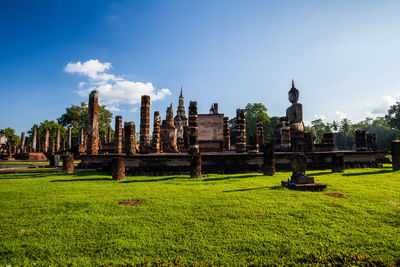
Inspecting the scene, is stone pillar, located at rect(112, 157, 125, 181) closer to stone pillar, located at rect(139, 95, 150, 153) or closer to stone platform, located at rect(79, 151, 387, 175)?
stone platform, located at rect(79, 151, 387, 175)

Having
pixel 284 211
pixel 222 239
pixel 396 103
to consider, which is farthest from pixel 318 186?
pixel 396 103

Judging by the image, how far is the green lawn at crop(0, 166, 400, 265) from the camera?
287cm

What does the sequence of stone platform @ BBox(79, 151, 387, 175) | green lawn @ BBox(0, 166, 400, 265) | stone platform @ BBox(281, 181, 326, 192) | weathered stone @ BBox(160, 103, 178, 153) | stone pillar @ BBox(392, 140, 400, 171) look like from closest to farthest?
green lawn @ BBox(0, 166, 400, 265), stone platform @ BBox(281, 181, 326, 192), stone platform @ BBox(79, 151, 387, 175), stone pillar @ BBox(392, 140, 400, 171), weathered stone @ BBox(160, 103, 178, 153)

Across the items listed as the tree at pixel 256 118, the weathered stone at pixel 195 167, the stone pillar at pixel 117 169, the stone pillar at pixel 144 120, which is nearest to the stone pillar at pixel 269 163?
the weathered stone at pixel 195 167

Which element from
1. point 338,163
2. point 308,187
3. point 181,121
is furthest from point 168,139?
point 181,121

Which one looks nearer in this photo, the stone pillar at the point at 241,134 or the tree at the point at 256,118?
the stone pillar at the point at 241,134

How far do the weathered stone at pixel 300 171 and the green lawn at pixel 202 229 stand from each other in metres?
0.98

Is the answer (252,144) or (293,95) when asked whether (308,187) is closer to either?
(252,144)

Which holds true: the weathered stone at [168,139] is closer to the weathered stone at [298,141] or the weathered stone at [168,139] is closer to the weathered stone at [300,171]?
the weathered stone at [298,141]

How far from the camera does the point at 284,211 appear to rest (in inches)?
172

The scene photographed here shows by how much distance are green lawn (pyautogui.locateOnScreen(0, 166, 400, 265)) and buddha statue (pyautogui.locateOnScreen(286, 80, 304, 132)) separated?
11.8 metres

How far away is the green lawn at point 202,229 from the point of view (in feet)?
9.41

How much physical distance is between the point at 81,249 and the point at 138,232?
33.6 inches

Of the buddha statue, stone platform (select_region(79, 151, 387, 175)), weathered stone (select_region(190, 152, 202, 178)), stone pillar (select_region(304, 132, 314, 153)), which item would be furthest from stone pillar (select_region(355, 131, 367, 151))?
weathered stone (select_region(190, 152, 202, 178))
